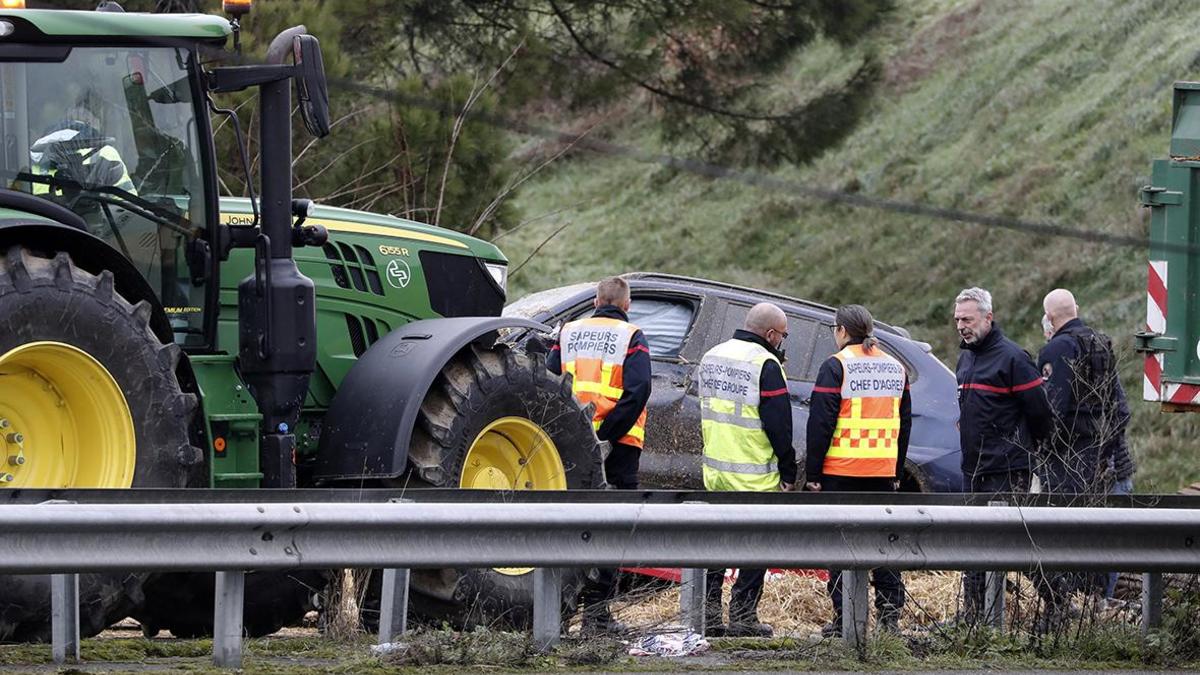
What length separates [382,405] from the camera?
756 cm

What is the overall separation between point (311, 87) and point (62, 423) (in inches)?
62.3

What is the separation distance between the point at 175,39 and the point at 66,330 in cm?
143

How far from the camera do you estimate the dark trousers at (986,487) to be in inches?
287

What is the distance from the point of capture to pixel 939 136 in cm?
3159

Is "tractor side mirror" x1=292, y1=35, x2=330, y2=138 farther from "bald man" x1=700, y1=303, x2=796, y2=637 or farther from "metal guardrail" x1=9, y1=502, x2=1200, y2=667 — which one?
"bald man" x1=700, y1=303, x2=796, y2=637

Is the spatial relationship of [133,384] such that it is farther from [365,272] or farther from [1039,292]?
[1039,292]

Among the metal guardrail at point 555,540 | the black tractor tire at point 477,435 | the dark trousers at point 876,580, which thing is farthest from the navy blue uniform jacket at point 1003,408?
the black tractor tire at point 477,435

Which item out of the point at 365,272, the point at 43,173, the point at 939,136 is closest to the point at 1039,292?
the point at 939,136

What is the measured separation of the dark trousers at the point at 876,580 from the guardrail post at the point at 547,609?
1336mm

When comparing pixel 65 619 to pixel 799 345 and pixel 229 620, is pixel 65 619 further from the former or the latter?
pixel 799 345

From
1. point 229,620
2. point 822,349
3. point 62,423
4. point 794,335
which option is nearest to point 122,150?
point 62,423

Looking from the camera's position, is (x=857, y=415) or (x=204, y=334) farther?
(x=857, y=415)

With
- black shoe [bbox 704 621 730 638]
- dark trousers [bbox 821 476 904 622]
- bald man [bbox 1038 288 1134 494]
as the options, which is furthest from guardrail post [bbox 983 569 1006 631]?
bald man [bbox 1038 288 1134 494]

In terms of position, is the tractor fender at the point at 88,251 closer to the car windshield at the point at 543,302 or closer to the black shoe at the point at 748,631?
the black shoe at the point at 748,631
